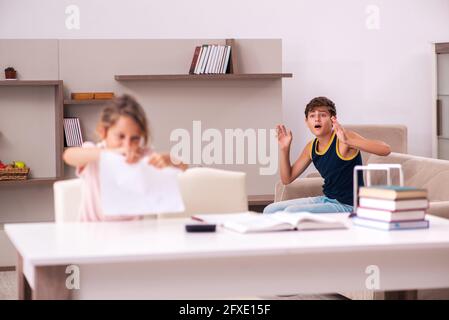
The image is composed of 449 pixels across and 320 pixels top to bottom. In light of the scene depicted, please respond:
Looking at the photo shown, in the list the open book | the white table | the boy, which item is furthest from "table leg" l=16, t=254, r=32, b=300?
the boy

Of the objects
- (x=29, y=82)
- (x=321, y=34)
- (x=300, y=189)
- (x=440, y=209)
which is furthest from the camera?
Answer: (x=321, y=34)

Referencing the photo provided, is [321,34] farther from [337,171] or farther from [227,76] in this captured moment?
[337,171]

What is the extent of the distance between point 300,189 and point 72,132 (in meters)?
1.82

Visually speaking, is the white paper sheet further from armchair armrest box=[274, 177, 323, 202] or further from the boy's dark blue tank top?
armchair armrest box=[274, 177, 323, 202]

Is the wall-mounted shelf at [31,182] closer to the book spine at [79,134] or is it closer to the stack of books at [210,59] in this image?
the book spine at [79,134]

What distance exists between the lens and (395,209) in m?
3.16

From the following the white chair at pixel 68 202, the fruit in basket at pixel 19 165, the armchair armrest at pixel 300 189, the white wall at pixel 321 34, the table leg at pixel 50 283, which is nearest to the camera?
the table leg at pixel 50 283

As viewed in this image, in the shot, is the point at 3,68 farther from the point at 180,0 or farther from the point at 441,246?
the point at 441,246

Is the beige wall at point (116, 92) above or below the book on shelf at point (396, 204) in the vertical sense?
above

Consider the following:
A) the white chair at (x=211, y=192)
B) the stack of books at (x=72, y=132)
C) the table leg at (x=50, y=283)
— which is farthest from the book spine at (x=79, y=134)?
the table leg at (x=50, y=283)

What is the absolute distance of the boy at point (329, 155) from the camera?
4.84 meters

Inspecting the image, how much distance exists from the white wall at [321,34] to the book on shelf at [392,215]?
13.4ft

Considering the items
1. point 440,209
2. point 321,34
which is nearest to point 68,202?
point 440,209

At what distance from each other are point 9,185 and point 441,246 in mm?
4209
